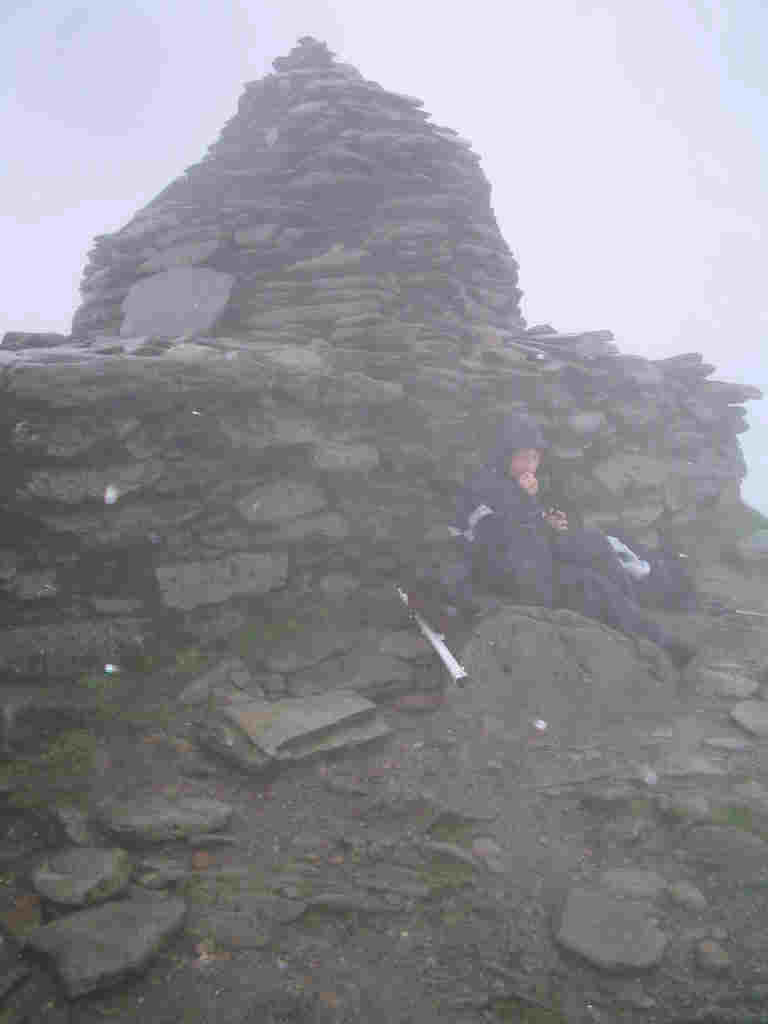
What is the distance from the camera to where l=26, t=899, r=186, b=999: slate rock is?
3.18 m

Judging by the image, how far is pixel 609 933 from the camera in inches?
145

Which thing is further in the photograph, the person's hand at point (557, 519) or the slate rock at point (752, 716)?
the person's hand at point (557, 519)

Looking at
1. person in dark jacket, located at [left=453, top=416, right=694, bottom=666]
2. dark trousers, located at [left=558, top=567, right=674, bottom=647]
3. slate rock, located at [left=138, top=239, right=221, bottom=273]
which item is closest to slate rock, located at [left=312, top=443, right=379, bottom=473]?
person in dark jacket, located at [left=453, top=416, right=694, bottom=666]

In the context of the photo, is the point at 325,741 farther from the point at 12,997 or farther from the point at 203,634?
the point at 12,997

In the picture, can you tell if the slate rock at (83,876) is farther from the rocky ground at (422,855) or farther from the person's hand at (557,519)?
the person's hand at (557,519)

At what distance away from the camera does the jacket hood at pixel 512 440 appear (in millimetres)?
7543

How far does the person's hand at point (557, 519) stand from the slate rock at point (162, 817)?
4.41 metres

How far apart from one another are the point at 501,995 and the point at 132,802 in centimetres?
247

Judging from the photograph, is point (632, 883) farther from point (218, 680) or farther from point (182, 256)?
point (182, 256)

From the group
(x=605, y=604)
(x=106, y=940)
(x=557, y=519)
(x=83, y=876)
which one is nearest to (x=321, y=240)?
(x=557, y=519)

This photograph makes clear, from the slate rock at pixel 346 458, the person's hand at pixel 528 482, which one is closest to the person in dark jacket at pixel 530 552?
the person's hand at pixel 528 482

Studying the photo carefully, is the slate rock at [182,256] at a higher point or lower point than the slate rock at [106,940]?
higher

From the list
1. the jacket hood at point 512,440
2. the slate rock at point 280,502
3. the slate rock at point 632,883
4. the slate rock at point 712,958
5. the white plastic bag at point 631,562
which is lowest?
the slate rock at point 632,883

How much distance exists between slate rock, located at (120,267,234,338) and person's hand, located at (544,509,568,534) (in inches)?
174
